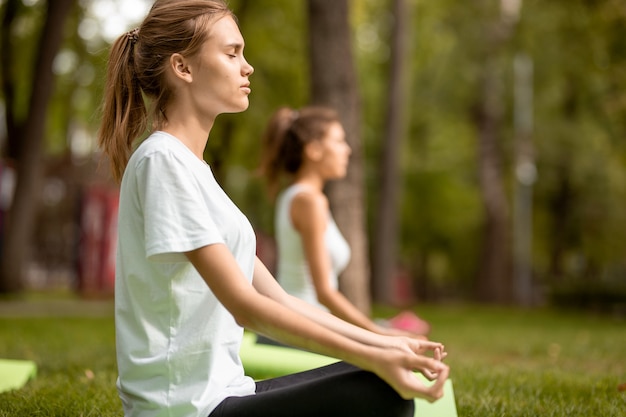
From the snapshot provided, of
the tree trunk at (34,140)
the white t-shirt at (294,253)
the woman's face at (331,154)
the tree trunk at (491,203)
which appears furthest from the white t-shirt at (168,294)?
the tree trunk at (491,203)

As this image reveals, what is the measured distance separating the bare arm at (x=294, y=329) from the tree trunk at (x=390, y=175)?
15.6 metres

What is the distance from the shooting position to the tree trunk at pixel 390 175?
1783 cm

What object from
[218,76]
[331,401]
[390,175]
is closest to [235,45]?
[218,76]

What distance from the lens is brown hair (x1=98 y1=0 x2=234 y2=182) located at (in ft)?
8.19

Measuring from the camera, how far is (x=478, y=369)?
5453 millimetres

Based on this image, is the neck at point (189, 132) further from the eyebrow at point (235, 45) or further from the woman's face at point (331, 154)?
the woman's face at point (331, 154)

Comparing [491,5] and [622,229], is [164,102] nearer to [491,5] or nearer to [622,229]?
[491,5]

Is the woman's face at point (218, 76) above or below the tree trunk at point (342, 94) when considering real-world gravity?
above

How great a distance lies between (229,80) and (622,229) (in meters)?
25.9

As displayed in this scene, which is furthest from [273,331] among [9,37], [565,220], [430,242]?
[430,242]

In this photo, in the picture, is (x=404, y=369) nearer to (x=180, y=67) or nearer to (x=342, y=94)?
(x=180, y=67)

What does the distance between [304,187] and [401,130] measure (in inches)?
546

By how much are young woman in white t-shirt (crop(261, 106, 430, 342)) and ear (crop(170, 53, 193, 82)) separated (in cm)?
232

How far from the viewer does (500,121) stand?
969 inches
